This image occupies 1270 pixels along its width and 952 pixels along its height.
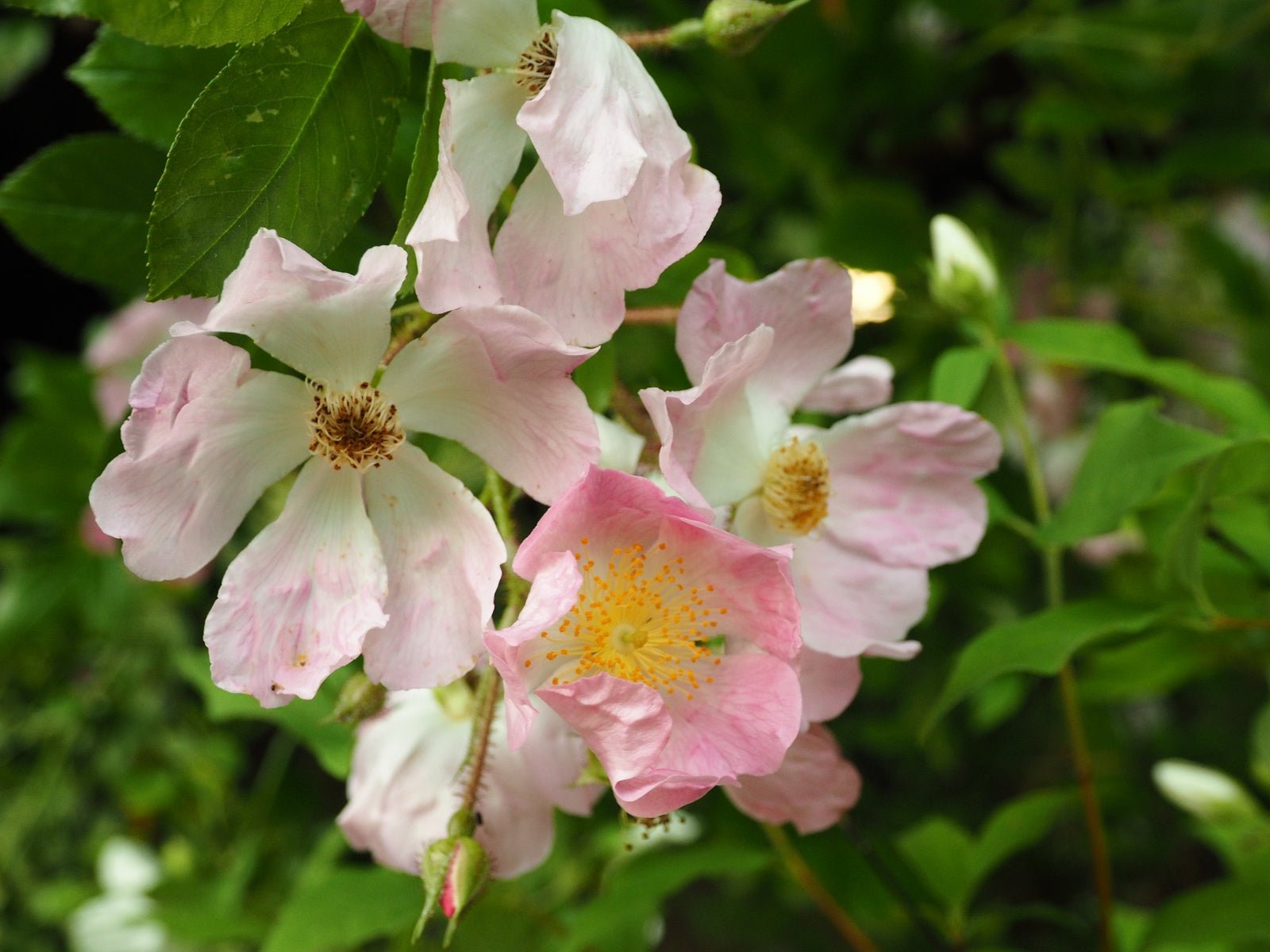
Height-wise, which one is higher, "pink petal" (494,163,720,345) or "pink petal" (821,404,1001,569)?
"pink petal" (494,163,720,345)

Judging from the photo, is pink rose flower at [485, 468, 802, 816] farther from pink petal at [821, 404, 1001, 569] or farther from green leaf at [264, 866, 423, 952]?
green leaf at [264, 866, 423, 952]

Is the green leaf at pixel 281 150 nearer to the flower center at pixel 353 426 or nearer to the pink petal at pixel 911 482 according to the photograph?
the flower center at pixel 353 426

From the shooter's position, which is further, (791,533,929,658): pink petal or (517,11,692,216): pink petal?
(791,533,929,658): pink petal

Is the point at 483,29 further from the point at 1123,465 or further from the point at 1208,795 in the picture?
the point at 1208,795

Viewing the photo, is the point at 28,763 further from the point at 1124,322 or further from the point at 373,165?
the point at 1124,322

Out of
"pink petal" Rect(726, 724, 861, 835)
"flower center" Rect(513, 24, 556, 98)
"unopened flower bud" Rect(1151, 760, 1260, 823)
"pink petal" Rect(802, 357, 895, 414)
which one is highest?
"flower center" Rect(513, 24, 556, 98)

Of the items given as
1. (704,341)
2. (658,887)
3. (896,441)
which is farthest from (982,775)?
(704,341)

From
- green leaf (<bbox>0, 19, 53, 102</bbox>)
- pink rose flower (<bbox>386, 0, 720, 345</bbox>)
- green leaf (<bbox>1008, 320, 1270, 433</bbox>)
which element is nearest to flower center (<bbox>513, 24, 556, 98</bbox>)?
pink rose flower (<bbox>386, 0, 720, 345</bbox>)

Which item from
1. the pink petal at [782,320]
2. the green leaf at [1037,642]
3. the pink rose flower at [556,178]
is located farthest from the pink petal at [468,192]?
the green leaf at [1037,642]

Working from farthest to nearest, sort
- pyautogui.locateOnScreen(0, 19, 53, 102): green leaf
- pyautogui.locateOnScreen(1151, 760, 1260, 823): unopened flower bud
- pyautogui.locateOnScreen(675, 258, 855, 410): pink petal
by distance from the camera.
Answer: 1. pyautogui.locateOnScreen(0, 19, 53, 102): green leaf
2. pyautogui.locateOnScreen(1151, 760, 1260, 823): unopened flower bud
3. pyautogui.locateOnScreen(675, 258, 855, 410): pink petal
